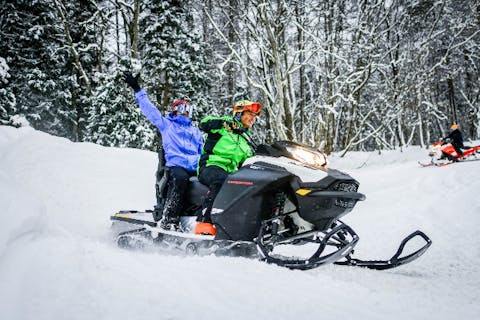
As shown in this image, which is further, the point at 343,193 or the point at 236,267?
the point at 343,193

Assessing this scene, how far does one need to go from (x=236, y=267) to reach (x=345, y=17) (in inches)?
452

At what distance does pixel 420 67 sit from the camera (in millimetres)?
17109

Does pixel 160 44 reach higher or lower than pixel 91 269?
higher

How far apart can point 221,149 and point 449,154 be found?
12.6 metres

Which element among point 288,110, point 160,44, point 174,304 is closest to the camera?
point 174,304

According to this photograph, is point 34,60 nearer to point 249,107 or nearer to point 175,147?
point 175,147

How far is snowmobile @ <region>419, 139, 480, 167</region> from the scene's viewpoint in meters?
13.6

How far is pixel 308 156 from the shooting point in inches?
134

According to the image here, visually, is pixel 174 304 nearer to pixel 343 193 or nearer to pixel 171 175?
pixel 343 193

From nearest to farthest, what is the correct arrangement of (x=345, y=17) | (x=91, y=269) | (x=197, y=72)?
(x=91, y=269) → (x=345, y=17) → (x=197, y=72)

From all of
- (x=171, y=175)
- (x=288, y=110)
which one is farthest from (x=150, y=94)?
(x=171, y=175)

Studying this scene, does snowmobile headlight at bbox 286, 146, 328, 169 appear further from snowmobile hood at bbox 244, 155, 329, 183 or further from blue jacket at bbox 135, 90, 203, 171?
blue jacket at bbox 135, 90, 203, 171

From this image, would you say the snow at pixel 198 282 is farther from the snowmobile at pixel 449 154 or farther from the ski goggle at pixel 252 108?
the snowmobile at pixel 449 154

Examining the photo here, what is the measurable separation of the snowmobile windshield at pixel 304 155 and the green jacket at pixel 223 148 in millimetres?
525
